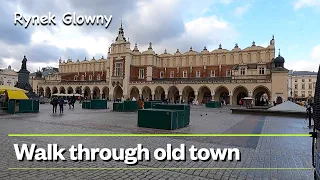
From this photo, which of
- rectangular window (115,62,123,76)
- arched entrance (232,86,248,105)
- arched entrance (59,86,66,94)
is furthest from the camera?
arched entrance (59,86,66,94)

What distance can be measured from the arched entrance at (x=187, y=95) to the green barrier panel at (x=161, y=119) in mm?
37775

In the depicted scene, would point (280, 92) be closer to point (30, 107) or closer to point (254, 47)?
point (254, 47)

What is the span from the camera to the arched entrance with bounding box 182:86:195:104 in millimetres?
50691

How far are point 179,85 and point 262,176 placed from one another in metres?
44.0

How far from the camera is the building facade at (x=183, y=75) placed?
43.7 m

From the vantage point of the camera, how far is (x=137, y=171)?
5164mm

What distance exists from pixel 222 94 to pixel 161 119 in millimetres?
39800

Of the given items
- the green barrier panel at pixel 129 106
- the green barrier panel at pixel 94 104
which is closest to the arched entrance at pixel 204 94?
the green barrier panel at pixel 94 104

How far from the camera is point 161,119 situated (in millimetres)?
11594

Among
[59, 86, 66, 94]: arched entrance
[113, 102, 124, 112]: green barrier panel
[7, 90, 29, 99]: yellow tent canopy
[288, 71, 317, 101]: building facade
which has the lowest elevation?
[113, 102, 124, 112]: green barrier panel

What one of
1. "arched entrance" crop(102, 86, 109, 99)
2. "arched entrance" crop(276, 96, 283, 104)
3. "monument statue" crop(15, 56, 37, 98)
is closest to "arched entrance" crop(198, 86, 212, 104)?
"arched entrance" crop(276, 96, 283, 104)

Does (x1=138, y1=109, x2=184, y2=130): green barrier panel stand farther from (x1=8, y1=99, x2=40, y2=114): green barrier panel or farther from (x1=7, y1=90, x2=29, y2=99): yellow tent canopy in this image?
(x1=7, y1=90, x2=29, y2=99): yellow tent canopy

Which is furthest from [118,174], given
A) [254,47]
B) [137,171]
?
[254,47]

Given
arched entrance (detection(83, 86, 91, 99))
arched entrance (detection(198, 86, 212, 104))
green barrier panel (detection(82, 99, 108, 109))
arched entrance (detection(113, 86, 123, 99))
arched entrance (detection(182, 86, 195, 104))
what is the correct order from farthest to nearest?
1. arched entrance (detection(83, 86, 91, 99))
2. arched entrance (detection(113, 86, 123, 99))
3. arched entrance (detection(182, 86, 195, 104))
4. arched entrance (detection(198, 86, 212, 104))
5. green barrier panel (detection(82, 99, 108, 109))
